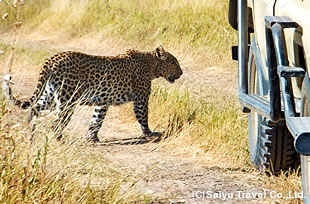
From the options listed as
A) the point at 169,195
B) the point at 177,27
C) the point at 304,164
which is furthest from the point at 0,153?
the point at 177,27

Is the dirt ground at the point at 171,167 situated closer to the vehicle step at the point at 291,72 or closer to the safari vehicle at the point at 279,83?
the safari vehicle at the point at 279,83

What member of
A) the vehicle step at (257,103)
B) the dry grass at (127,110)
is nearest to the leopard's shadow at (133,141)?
the dry grass at (127,110)

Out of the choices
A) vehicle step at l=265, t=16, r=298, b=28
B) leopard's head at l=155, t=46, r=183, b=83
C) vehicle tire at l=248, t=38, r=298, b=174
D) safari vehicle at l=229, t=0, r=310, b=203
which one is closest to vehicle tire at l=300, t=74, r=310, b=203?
safari vehicle at l=229, t=0, r=310, b=203

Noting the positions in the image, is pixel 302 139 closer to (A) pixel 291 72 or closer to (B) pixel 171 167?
(A) pixel 291 72

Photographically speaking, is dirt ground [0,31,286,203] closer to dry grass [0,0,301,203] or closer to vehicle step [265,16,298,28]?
dry grass [0,0,301,203]

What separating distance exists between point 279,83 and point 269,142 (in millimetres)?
960

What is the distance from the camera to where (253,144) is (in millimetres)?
4898

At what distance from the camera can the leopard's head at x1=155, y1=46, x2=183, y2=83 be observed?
7.33m

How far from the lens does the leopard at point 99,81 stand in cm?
621

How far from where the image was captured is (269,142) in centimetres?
437

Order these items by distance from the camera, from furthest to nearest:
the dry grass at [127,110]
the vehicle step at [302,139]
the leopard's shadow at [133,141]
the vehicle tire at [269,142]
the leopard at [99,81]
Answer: the leopard's shadow at [133,141] < the leopard at [99,81] < the vehicle tire at [269,142] < the dry grass at [127,110] < the vehicle step at [302,139]

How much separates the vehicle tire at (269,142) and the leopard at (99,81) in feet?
5.93

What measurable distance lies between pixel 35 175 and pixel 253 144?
1.91 meters

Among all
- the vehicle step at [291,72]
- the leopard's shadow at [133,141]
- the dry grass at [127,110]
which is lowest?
the leopard's shadow at [133,141]
